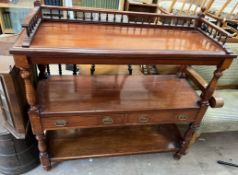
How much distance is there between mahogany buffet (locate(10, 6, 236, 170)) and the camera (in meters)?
0.89

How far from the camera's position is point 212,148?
5.44 ft

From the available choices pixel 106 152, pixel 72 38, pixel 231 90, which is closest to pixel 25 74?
pixel 72 38

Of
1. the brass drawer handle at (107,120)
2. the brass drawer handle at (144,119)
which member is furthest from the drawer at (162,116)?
the brass drawer handle at (107,120)

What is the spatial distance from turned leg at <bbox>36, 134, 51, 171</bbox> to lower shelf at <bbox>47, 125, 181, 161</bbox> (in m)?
0.05

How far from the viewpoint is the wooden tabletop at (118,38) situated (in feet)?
2.98

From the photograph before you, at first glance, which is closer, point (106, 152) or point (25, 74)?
point (25, 74)

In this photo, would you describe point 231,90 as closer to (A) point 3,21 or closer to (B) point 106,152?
(B) point 106,152

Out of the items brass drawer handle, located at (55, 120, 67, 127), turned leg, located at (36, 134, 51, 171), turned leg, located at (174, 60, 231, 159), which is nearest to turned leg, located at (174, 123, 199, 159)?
turned leg, located at (174, 60, 231, 159)

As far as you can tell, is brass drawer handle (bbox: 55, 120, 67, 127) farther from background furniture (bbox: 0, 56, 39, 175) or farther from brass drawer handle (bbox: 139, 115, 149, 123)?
brass drawer handle (bbox: 139, 115, 149, 123)

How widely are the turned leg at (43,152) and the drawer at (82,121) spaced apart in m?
0.09

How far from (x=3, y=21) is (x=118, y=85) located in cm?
235

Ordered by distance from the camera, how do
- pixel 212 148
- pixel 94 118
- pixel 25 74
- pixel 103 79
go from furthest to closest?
pixel 212 148 < pixel 103 79 < pixel 94 118 < pixel 25 74

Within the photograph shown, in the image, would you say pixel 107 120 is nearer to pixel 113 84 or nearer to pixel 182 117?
pixel 113 84

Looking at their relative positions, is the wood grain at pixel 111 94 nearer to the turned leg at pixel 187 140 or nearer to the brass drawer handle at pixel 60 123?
the brass drawer handle at pixel 60 123
